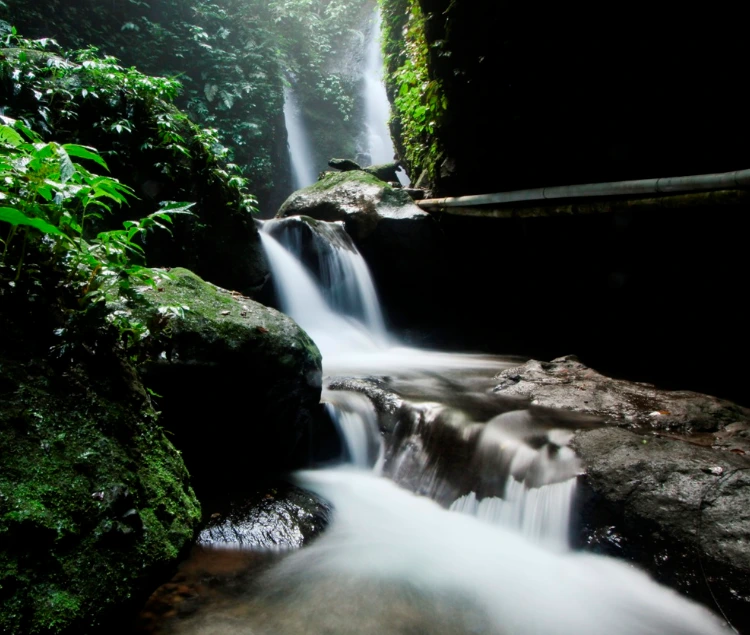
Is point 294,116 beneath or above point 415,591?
above

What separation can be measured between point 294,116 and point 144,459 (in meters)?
23.2

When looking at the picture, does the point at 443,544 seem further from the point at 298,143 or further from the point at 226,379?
the point at 298,143

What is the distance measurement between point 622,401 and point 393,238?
Answer: 5735mm

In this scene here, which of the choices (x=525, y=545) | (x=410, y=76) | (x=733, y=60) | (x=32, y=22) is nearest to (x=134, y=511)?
(x=525, y=545)

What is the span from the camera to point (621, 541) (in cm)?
290

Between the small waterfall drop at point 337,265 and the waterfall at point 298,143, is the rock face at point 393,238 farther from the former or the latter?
the waterfall at point 298,143

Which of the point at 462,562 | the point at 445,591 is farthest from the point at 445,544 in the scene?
the point at 445,591

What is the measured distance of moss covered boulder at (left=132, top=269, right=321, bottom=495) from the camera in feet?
10.5

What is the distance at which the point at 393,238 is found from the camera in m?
9.30

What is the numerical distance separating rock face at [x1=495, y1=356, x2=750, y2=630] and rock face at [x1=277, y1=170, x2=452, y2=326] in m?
5.91

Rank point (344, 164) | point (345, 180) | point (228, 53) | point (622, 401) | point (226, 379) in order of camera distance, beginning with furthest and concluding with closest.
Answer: point (228, 53) → point (344, 164) → point (345, 180) → point (622, 401) → point (226, 379)

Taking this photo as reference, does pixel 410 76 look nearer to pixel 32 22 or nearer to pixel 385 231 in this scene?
pixel 385 231

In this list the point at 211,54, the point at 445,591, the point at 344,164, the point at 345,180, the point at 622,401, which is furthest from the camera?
the point at 211,54

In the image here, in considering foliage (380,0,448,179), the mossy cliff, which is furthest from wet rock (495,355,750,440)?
foliage (380,0,448,179)
